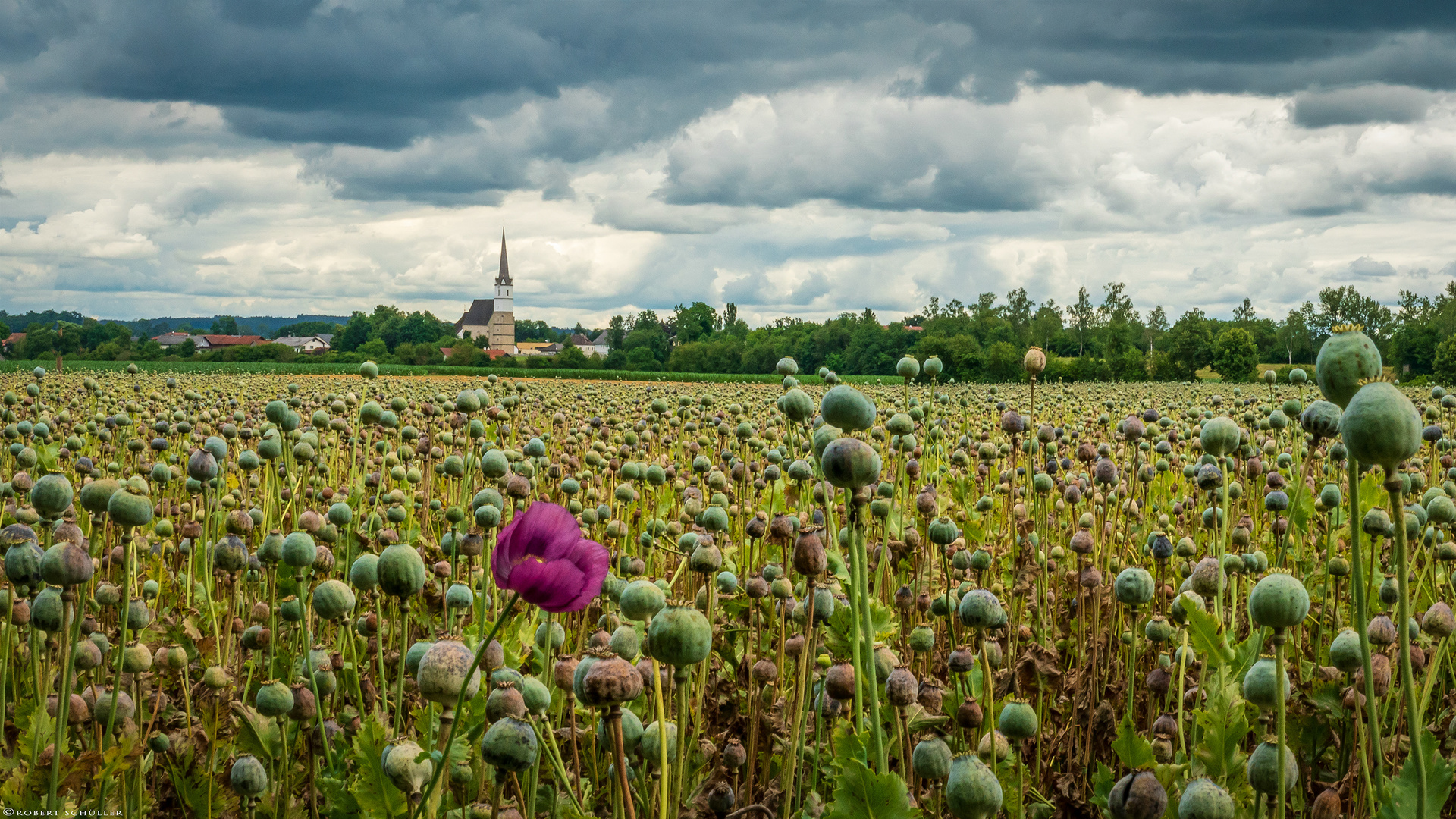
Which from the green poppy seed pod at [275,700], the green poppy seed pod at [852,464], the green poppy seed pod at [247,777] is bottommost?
the green poppy seed pod at [247,777]

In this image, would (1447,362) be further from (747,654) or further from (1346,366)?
(1346,366)

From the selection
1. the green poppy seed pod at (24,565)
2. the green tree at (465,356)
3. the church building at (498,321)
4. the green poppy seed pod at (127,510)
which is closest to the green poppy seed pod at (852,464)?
the green poppy seed pod at (127,510)

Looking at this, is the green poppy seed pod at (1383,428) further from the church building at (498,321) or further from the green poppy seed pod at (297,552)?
the church building at (498,321)

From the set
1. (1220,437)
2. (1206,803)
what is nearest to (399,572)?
(1206,803)

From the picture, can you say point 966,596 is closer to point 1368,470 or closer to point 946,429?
point 1368,470

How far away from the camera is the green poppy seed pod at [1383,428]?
4.05 ft

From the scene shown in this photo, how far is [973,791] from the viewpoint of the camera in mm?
1479

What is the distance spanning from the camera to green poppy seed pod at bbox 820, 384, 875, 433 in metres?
1.81

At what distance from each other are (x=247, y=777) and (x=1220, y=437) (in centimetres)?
254

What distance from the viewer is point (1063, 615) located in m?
4.18

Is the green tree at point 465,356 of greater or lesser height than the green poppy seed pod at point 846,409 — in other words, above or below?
above

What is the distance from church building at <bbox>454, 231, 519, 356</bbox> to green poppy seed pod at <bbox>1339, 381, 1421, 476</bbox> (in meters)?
139

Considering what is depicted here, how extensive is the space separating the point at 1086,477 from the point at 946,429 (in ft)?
10.1

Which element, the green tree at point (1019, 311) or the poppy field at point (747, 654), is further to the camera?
the green tree at point (1019, 311)
